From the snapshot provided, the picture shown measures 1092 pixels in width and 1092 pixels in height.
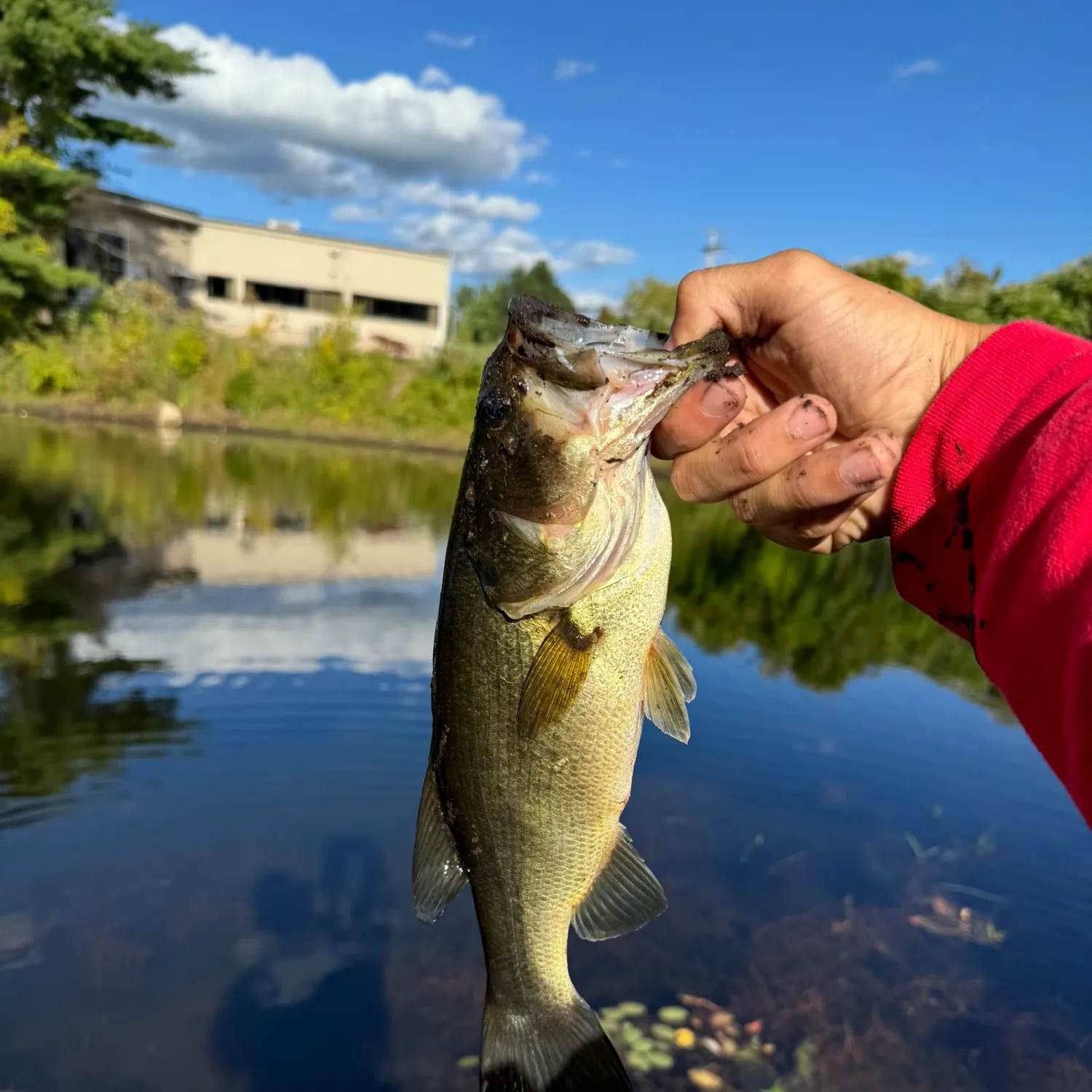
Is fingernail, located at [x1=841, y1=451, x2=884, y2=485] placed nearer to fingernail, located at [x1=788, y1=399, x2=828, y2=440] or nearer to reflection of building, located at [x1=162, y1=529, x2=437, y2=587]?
fingernail, located at [x1=788, y1=399, x2=828, y2=440]

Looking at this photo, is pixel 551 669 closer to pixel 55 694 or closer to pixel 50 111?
pixel 55 694

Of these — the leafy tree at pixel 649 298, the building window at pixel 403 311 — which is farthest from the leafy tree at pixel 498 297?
the leafy tree at pixel 649 298

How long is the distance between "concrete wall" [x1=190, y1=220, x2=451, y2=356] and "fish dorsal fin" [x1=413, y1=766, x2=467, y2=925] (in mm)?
50423

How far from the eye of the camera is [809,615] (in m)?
13.1

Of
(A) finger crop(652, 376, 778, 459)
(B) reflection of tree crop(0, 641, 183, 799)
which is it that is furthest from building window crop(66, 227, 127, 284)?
(A) finger crop(652, 376, 778, 459)

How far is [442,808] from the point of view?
233 cm

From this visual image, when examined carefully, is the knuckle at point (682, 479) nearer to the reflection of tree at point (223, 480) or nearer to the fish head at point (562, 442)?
the fish head at point (562, 442)

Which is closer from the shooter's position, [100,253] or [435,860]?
[435,860]

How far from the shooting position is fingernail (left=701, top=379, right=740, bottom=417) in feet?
7.77

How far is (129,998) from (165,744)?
268 centimetres

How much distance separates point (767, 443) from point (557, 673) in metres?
0.88

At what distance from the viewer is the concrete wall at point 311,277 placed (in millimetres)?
52719

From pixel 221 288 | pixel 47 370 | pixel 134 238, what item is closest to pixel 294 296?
pixel 221 288

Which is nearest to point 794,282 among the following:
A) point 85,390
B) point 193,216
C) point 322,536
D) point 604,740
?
point 604,740
